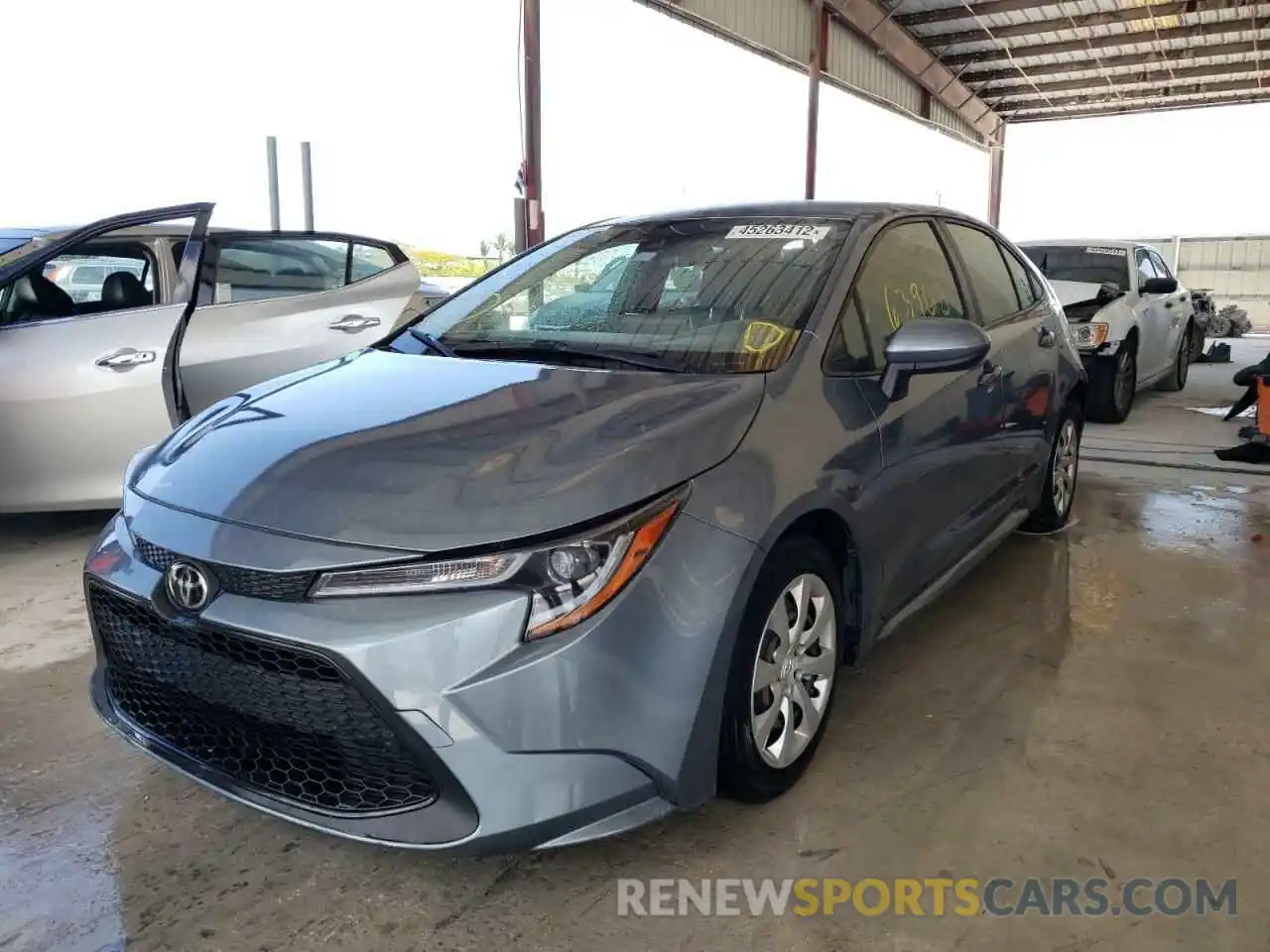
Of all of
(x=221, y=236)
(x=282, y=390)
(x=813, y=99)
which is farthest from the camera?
(x=813, y=99)

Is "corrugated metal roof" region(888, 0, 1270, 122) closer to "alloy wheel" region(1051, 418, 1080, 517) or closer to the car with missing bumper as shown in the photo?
"alloy wheel" region(1051, 418, 1080, 517)

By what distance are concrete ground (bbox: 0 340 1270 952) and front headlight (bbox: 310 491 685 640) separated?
592mm

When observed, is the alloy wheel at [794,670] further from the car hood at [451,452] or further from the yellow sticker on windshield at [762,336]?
the yellow sticker on windshield at [762,336]

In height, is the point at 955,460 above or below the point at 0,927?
above

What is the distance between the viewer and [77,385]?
358cm

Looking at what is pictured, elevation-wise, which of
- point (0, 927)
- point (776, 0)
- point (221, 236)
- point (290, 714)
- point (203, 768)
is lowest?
point (0, 927)

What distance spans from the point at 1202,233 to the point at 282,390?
77.9 ft

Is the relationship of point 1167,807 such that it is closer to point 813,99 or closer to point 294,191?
point 294,191

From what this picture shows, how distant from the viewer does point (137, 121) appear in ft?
23.4

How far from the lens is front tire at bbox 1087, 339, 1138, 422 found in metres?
6.73

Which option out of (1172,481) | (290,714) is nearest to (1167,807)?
(290,714)

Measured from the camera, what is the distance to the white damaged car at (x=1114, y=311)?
6562 mm

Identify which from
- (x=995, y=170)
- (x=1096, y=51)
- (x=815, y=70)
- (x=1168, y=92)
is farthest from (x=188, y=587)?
(x=995, y=170)

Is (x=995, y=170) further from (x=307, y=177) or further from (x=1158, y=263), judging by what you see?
(x=307, y=177)
